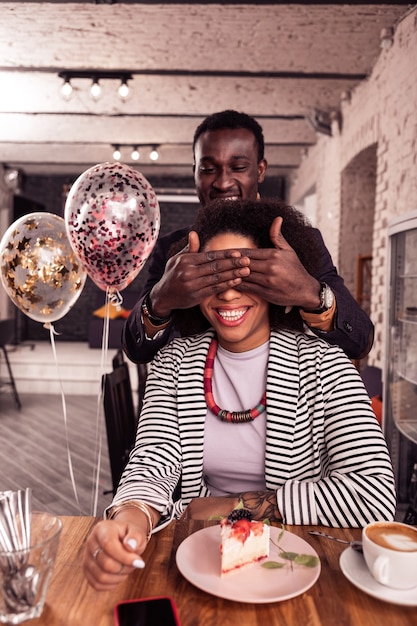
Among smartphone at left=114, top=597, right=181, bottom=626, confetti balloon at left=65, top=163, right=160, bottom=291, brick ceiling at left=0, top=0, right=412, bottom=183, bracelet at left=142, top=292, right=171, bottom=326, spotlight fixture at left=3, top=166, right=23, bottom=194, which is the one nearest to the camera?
smartphone at left=114, top=597, right=181, bottom=626

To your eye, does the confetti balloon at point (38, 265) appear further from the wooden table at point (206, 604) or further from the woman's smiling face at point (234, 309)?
the wooden table at point (206, 604)

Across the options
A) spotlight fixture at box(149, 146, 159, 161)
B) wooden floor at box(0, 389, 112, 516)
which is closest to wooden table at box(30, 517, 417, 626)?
wooden floor at box(0, 389, 112, 516)

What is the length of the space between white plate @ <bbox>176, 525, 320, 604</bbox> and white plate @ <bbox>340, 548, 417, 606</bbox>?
0.05 meters

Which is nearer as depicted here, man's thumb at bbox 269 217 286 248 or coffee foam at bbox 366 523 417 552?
coffee foam at bbox 366 523 417 552

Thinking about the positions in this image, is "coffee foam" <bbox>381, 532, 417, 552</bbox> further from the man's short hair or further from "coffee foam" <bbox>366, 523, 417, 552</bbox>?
the man's short hair

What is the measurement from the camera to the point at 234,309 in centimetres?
129

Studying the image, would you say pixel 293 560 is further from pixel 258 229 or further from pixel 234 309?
pixel 258 229

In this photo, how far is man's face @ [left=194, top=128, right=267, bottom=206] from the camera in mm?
1919

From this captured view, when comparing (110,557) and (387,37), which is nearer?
(110,557)

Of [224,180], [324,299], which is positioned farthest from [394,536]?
[224,180]

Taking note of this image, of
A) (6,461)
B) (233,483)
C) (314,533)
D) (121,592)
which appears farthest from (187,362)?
(6,461)

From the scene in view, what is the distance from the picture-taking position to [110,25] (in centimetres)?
346

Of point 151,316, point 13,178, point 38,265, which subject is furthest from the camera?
point 13,178

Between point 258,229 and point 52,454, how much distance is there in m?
3.56
